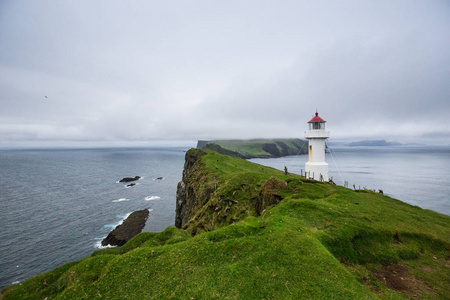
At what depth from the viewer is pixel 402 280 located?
12.9m

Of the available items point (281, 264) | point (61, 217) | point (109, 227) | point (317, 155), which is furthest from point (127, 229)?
point (281, 264)

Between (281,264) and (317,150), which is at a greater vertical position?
(317,150)

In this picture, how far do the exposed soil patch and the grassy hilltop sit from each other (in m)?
0.06

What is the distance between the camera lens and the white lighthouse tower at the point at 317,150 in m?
38.0

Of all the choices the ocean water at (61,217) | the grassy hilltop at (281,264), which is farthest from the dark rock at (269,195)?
the ocean water at (61,217)

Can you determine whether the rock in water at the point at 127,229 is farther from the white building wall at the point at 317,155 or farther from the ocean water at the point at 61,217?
the white building wall at the point at 317,155

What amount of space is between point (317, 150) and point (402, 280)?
27803mm

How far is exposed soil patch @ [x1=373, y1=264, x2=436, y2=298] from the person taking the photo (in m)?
11.9

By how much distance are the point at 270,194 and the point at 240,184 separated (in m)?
9.37

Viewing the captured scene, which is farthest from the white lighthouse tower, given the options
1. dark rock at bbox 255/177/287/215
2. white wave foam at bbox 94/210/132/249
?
white wave foam at bbox 94/210/132/249

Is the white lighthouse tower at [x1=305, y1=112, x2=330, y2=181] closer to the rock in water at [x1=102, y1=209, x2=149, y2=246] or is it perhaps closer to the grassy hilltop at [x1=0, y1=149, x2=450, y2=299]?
the grassy hilltop at [x1=0, y1=149, x2=450, y2=299]

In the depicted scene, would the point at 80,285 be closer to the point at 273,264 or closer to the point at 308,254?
the point at 273,264

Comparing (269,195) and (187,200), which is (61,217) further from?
(269,195)

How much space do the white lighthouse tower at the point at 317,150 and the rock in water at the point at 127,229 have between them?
165 ft
